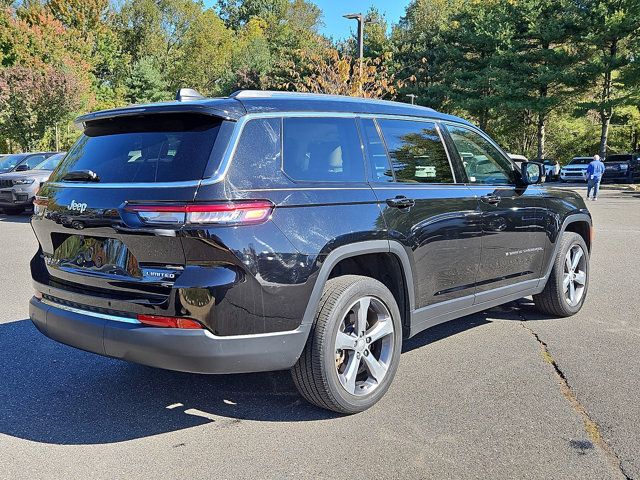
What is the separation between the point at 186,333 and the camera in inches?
118

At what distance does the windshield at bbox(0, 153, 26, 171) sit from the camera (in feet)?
55.4

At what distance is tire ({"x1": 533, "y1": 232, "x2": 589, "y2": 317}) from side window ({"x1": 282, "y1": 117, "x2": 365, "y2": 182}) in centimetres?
270

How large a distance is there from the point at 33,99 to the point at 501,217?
34620 millimetres

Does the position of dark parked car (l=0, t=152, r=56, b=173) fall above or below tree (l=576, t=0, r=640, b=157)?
below

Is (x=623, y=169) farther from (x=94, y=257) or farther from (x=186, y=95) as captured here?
(x=94, y=257)

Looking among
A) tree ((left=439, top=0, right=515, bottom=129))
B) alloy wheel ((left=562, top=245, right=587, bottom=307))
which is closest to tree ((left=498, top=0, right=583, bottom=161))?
→ tree ((left=439, top=0, right=515, bottom=129))

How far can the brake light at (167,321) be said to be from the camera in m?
3.01

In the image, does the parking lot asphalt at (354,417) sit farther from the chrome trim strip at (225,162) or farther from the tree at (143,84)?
the tree at (143,84)

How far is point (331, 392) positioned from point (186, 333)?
943 mm

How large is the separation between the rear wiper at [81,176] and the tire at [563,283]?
407 cm

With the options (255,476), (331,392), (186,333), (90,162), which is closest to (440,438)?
(331,392)

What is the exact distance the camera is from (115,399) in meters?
3.85

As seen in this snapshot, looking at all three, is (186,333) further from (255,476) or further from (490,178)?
(490,178)

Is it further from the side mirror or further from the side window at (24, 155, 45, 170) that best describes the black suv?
the side window at (24, 155, 45, 170)
